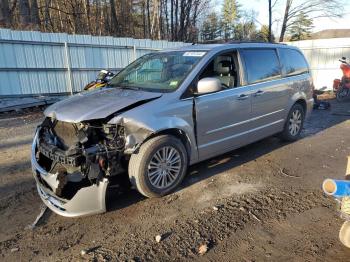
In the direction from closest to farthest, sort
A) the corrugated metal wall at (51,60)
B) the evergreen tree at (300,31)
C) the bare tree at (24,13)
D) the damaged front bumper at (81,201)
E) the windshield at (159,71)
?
the damaged front bumper at (81,201), the windshield at (159,71), the corrugated metal wall at (51,60), the bare tree at (24,13), the evergreen tree at (300,31)

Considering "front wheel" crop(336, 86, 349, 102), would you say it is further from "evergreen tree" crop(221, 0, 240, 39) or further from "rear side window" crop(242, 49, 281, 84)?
"evergreen tree" crop(221, 0, 240, 39)

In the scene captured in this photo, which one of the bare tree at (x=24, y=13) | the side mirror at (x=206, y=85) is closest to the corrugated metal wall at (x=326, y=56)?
the side mirror at (x=206, y=85)

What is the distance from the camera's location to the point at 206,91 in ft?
13.6

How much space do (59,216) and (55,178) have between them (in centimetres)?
48

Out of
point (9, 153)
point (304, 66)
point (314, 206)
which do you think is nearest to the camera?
point (314, 206)

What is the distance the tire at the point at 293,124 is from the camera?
6082 mm

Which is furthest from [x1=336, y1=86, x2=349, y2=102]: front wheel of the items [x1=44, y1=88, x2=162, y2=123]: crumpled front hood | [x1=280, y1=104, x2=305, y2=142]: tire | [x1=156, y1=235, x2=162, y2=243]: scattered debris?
[x1=156, y1=235, x2=162, y2=243]: scattered debris

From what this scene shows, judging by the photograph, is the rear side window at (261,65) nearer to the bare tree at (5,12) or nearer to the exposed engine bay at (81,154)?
the exposed engine bay at (81,154)

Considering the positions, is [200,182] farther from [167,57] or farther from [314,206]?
[167,57]

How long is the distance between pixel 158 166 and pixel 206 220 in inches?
34.5

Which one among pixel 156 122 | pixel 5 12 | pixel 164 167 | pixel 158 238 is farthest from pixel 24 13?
pixel 158 238

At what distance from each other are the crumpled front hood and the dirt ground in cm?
115

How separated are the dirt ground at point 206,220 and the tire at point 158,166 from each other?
18 centimetres

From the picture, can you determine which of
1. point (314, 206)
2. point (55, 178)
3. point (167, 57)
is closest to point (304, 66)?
point (167, 57)
